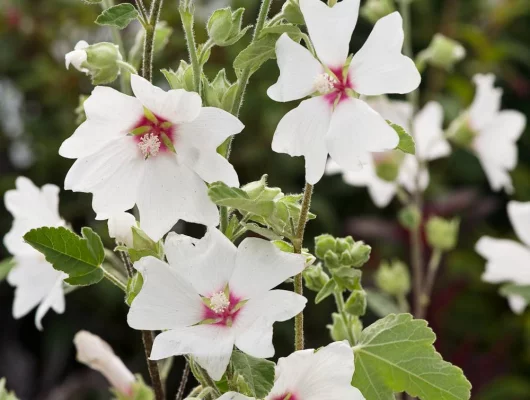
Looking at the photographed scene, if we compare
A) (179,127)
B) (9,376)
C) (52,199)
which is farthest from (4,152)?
(179,127)

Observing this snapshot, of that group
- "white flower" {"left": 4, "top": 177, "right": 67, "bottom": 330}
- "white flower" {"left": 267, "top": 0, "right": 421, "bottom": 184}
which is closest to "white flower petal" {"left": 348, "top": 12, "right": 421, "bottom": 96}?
"white flower" {"left": 267, "top": 0, "right": 421, "bottom": 184}

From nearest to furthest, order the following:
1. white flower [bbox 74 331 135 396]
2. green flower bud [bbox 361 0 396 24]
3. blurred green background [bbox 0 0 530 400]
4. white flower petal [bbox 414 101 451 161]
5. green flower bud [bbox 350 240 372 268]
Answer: green flower bud [bbox 350 240 372 268] < white flower [bbox 74 331 135 396] < green flower bud [bbox 361 0 396 24] < white flower petal [bbox 414 101 451 161] < blurred green background [bbox 0 0 530 400]

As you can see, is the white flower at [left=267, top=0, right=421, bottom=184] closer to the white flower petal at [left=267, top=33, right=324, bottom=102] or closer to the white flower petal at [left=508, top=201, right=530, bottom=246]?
the white flower petal at [left=267, top=33, right=324, bottom=102]

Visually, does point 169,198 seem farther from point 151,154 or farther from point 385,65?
point 385,65

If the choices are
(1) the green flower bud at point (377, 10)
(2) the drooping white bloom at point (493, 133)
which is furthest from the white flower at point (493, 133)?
(1) the green flower bud at point (377, 10)

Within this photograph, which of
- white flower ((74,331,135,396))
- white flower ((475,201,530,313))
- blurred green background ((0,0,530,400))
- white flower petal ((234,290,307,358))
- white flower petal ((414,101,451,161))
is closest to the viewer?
white flower petal ((234,290,307,358))

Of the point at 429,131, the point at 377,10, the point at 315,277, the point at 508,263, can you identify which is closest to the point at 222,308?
the point at 315,277
